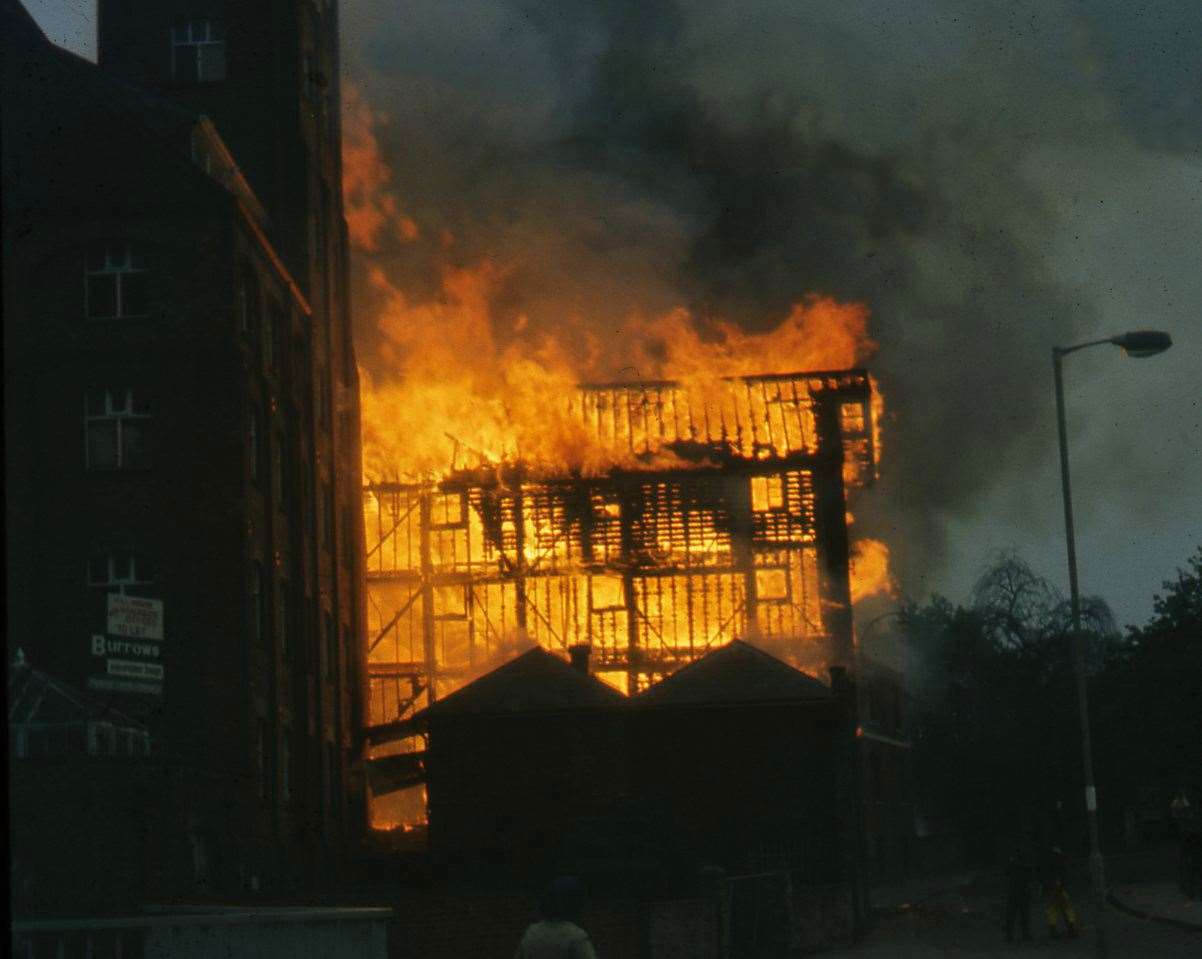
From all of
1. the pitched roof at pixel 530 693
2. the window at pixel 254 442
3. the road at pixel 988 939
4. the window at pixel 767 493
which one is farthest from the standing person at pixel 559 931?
the window at pixel 767 493

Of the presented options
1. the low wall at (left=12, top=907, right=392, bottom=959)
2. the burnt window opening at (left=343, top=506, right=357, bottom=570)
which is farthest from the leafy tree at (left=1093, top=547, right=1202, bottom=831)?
the low wall at (left=12, top=907, right=392, bottom=959)

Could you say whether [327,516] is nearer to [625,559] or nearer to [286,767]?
[286,767]

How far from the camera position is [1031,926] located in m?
36.3

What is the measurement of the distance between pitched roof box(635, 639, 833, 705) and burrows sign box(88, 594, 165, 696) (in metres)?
18.1

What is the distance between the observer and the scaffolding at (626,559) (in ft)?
206

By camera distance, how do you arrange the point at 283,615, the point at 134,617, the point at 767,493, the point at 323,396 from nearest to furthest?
the point at 134,617 < the point at 283,615 < the point at 323,396 < the point at 767,493

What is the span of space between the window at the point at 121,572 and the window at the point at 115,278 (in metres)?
4.77

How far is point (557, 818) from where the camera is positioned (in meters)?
42.0

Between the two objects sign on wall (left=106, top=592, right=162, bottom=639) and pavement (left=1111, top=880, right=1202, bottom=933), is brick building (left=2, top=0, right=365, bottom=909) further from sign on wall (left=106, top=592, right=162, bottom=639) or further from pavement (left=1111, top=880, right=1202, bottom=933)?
pavement (left=1111, top=880, right=1202, bottom=933)

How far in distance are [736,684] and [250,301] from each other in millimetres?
13750

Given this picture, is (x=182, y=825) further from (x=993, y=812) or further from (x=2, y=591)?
(x=993, y=812)

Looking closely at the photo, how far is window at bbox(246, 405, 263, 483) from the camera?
123ft

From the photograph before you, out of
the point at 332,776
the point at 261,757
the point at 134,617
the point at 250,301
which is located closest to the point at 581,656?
the point at 332,776

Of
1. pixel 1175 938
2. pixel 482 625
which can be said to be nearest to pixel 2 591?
pixel 1175 938
